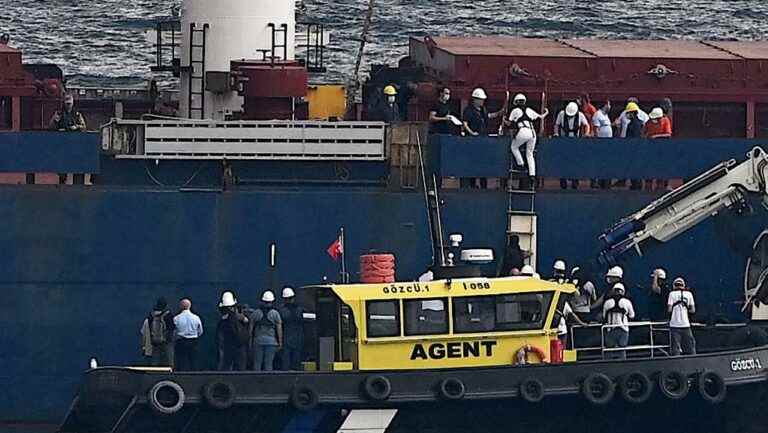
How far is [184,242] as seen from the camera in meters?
36.4

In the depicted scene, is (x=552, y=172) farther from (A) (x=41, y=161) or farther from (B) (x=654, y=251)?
(A) (x=41, y=161)

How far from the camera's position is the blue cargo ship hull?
36.2 m

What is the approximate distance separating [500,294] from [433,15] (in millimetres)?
41872

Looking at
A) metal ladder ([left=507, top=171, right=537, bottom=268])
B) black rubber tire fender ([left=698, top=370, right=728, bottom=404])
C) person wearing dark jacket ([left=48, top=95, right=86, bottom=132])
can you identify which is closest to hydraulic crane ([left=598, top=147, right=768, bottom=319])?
metal ladder ([left=507, top=171, right=537, bottom=268])

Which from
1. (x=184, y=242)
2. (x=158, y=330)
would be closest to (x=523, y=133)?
(x=184, y=242)

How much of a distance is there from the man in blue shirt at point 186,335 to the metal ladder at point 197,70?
4.59 m

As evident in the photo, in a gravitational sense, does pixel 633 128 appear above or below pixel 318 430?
above

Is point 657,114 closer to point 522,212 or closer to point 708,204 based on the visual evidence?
point 708,204

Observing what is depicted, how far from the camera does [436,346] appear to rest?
108ft

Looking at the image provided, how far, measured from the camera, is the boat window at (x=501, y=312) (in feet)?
108

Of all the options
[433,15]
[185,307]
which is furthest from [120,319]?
[433,15]

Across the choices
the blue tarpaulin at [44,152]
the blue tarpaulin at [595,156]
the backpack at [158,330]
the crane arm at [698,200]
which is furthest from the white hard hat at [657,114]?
the blue tarpaulin at [44,152]

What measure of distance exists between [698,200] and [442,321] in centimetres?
485

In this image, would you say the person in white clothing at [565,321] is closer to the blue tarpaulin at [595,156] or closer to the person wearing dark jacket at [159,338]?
the blue tarpaulin at [595,156]
